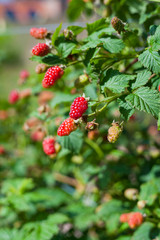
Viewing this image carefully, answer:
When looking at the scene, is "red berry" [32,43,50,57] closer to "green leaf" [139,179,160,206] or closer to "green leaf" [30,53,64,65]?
"green leaf" [30,53,64,65]

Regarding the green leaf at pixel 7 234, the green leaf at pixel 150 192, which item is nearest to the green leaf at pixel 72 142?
Result: the green leaf at pixel 150 192

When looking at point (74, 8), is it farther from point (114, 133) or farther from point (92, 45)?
point (114, 133)

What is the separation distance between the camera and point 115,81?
0.76 metres

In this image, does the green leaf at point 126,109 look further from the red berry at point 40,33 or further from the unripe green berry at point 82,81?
the red berry at point 40,33

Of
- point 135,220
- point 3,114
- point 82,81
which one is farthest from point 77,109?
point 3,114

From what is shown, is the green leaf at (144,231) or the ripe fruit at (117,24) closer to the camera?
the ripe fruit at (117,24)

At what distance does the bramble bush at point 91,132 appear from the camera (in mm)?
758

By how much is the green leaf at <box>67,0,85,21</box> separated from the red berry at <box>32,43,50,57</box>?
1.73 ft

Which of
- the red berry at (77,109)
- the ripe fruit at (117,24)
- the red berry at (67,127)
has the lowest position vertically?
the red berry at (67,127)

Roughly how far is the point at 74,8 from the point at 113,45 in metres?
0.60

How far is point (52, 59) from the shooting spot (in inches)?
33.6

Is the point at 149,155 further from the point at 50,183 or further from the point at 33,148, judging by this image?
the point at 33,148

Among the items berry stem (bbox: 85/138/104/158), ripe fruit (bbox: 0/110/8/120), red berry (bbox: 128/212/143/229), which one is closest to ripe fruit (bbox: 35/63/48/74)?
berry stem (bbox: 85/138/104/158)

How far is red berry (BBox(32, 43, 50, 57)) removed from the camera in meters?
0.81
